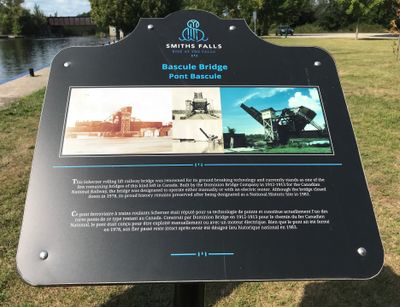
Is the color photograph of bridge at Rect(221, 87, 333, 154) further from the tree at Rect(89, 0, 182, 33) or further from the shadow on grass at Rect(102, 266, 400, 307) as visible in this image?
the tree at Rect(89, 0, 182, 33)

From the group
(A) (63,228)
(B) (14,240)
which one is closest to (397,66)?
(B) (14,240)

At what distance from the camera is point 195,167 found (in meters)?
2.12

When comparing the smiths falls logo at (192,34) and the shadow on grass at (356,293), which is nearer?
the smiths falls logo at (192,34)

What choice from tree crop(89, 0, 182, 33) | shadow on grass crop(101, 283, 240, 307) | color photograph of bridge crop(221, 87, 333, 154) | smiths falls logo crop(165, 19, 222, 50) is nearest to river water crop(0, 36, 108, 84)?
tree crop(89, 0, 182, 33)

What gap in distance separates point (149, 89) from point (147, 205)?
0.67 m

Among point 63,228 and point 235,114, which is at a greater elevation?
point 235,114

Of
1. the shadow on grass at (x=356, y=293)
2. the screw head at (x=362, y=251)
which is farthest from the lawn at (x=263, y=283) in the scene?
the screw head at (x=362, y=251)

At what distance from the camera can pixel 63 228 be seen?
197 cm

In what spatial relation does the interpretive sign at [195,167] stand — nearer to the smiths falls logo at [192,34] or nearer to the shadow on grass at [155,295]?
the smiths falls logo at [192,34]

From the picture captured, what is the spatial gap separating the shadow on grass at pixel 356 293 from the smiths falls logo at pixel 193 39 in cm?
212

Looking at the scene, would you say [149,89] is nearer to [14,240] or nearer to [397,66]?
[14,240]

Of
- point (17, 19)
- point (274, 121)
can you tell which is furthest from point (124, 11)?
point (274, 121)

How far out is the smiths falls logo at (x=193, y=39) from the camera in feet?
8.08

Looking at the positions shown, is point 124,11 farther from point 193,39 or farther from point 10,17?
point 193,39
